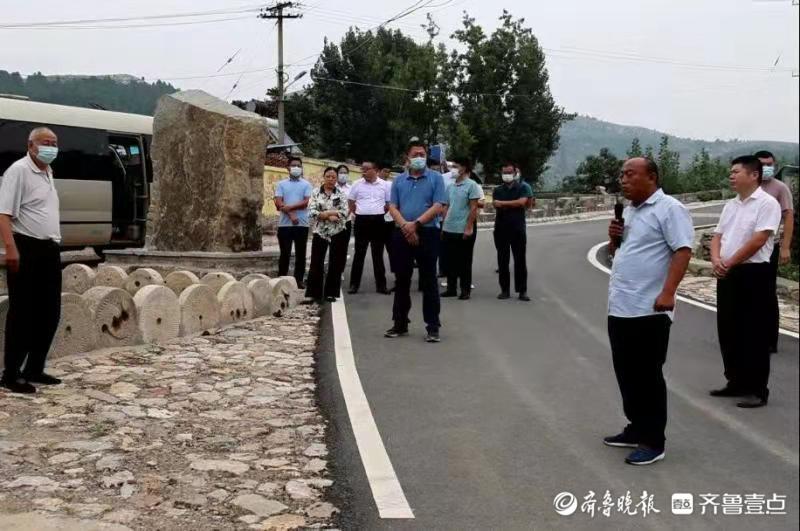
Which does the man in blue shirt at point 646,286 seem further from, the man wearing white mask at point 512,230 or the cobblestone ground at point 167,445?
the man wearing white mask at point 512,230

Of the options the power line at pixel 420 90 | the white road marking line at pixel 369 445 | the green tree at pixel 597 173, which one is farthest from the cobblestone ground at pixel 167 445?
the power line at pixel 420 90

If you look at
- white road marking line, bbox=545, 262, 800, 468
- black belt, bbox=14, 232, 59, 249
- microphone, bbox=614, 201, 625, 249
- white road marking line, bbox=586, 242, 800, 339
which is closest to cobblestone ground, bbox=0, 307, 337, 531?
black belt, bbox=14, 232, 59, 249

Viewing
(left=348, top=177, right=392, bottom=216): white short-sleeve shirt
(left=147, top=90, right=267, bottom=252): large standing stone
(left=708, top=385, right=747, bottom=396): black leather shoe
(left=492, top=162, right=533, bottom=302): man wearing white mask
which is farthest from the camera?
(left=147, top=90, right=267, bottom=252): large standing stone

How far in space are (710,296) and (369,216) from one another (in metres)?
4.76

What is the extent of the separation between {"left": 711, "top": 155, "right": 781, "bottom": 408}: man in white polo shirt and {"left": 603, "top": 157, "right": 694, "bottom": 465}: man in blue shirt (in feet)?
4.70

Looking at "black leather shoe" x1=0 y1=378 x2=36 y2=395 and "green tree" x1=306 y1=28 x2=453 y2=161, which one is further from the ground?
"green tree" x1=306 y1=28 x2=453 y2=161

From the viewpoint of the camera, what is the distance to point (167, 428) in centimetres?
528

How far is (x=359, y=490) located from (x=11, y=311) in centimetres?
306

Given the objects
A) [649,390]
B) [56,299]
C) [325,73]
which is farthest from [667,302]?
[325,73]

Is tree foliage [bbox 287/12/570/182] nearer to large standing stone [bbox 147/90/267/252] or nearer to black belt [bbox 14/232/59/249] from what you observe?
large standing stone [bbox 147/90/267/252]

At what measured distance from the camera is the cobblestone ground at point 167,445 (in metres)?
3.96

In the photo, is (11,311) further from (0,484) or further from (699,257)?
(699,257)

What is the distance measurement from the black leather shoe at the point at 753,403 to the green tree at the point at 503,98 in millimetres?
35670

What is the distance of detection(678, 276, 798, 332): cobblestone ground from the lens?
390 inches
